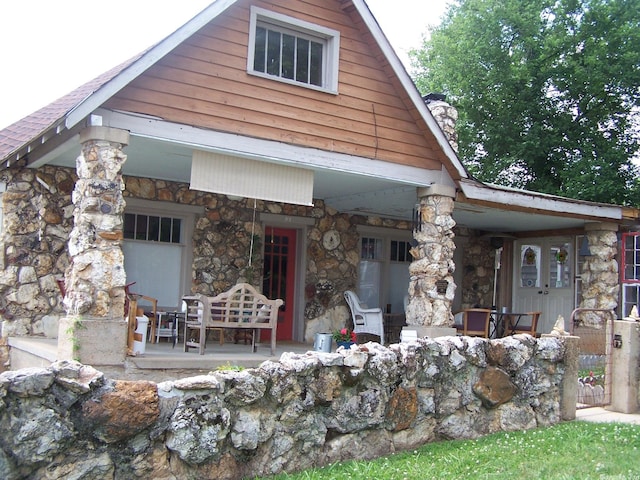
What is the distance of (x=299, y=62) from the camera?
9.24m

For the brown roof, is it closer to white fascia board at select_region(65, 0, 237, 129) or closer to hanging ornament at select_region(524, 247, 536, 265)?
white fascia board at select_region(65, 0, 237, 129)

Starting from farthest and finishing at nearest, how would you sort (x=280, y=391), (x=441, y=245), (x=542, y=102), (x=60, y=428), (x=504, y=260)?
(x=542, y=102) → (x=504, y=260) → (x=441, y=245) → (x=280, y=391) → (x=60, y=428)

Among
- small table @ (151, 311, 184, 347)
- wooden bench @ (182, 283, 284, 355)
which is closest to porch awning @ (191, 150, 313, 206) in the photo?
wooden bench @ (182, 283, 284, 355)

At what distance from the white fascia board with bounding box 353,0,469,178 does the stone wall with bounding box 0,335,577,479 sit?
12.2 ft

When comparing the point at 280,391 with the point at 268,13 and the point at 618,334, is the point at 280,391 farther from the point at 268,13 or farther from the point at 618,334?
the point at 268,13

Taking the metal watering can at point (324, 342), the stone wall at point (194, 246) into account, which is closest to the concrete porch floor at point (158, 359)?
the stone wall at point (194, 246)

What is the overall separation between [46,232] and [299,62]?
414cm

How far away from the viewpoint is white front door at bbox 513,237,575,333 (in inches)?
555

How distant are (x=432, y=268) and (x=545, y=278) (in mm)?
5689

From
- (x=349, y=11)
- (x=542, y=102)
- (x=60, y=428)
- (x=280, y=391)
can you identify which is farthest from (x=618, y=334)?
(x=542, y=102)

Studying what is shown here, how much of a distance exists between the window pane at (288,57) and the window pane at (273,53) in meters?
0.09

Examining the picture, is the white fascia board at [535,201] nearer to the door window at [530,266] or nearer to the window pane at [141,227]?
the door window at [530,266]

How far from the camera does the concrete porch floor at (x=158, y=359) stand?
7.25 metres

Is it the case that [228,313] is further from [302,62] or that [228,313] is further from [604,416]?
[604,416]
